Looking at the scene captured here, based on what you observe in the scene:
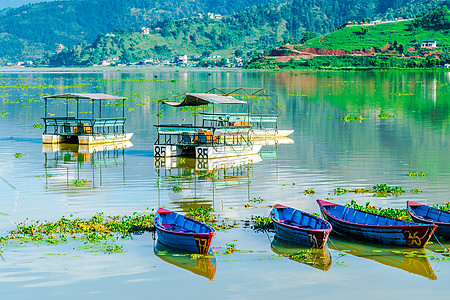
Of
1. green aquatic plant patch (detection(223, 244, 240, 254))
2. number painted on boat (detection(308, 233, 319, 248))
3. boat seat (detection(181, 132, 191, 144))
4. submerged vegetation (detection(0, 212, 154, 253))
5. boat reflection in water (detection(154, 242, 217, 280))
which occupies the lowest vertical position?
boat reflection in water (detection(154, 242, 217, 280))

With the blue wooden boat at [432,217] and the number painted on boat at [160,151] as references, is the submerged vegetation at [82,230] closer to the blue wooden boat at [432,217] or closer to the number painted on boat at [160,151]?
the blue wooden boat at [432,217]

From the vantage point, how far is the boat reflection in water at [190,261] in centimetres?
2075

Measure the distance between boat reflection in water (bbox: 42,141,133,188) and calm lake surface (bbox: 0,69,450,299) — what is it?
11 cm

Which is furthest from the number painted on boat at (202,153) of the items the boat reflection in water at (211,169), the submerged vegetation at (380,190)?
the submerged vegetation at (380,190)

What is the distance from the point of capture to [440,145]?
163 ft

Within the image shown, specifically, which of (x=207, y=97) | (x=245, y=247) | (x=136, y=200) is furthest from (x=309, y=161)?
(x=245, y=247)

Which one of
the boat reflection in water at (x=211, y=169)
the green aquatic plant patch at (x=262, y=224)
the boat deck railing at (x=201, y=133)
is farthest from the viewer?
the boat deck railing at (x=201, y=133)

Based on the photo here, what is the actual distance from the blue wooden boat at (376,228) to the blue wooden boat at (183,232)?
500 cm

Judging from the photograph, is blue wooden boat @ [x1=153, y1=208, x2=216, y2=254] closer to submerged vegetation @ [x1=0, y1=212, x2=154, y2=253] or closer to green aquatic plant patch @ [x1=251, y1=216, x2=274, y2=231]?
submerged vegetation @ [x1=0, y1=212, x2=154, y2=253]

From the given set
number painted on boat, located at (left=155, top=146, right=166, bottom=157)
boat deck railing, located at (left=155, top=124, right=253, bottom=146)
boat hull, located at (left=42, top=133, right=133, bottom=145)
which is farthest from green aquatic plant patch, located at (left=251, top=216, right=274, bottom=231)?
boat hull, located at (left=42, top=133, right=133, bottom=145)

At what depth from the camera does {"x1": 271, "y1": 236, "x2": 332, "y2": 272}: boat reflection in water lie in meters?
21.3

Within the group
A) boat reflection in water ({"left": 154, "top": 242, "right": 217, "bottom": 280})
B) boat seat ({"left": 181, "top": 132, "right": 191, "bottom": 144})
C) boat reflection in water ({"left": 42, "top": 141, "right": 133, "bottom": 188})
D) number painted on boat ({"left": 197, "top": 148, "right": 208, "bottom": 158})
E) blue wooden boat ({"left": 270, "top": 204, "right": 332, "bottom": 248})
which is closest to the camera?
boat reflection in water ({"left": 154, "top": 242, "right": 217, "bottom": 280})

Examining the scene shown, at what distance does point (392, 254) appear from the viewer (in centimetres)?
2206

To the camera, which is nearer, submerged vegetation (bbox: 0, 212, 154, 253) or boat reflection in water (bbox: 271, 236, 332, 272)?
boat reflection in water (bbox: 271, 236, 332, 272)
